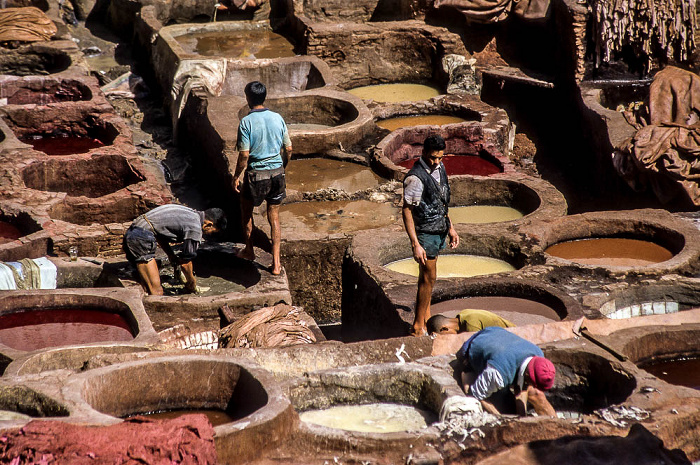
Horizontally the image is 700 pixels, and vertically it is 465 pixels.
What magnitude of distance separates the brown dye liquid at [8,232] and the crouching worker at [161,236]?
2.48m

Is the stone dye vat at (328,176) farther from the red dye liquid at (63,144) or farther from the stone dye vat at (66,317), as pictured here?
the stone dye vat at (66,317)

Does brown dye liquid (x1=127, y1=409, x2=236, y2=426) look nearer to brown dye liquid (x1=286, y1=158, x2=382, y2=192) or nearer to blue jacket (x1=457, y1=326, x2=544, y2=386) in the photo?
blue jacket (x1=457, y1=326, x2=544, y2=386)

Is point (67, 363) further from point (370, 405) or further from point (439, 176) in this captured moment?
point (439, 176)

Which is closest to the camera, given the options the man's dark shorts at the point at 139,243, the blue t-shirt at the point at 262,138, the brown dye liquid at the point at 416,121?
→ the man's dark shorts at the point at 139,243

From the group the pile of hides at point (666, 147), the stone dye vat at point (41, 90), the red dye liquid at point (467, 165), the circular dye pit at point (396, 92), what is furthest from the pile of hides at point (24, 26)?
the pile of hides at point (666, 147)

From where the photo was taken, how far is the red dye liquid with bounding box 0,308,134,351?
8172mm

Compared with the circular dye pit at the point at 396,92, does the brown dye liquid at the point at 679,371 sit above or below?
above

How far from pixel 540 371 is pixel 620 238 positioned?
480 centimetres

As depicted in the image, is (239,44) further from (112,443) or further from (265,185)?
(112,443)

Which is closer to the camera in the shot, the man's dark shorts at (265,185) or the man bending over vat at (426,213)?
the man bending over vat at (426,213)

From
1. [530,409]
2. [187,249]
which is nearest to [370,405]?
[530,409]

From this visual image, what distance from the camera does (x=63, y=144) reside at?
14078 millimetres

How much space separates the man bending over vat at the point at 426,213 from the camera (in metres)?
7.68

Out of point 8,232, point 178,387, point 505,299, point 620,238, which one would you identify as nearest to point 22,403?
point 178,387
